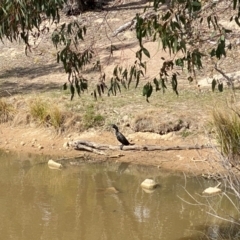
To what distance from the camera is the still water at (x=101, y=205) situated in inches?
253

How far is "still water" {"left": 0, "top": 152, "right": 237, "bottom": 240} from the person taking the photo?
6426mm

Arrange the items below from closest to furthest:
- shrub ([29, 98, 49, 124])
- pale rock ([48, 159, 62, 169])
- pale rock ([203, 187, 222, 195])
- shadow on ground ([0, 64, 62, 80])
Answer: pale rock ([203, 187, 222, 195]) → pale rock ([48, 159, 62, 169]) → shrub ([29, 98, 49, 124]) → shadow on ground ([0, 64, 62, 80])

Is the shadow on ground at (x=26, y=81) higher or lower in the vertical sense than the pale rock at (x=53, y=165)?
higher

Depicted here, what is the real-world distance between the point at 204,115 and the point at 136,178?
77.1 inches

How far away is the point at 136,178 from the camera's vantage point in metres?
8.41

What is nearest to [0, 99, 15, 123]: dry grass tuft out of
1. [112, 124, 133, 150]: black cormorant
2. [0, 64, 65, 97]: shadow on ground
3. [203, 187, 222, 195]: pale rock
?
[0, 64, 65, 97]: shadow on ground

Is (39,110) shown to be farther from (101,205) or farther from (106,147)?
(101,205)

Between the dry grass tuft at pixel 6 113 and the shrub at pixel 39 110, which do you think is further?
the dry grass tuft at pixel 6 113

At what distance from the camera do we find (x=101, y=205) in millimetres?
7195

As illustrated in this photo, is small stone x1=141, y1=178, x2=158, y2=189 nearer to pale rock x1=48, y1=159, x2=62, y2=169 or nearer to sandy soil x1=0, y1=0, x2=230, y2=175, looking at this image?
sandy soil x1=0, y1=0, x2=230, y2=175

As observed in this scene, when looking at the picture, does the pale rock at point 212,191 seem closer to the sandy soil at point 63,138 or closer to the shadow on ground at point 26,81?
the sandy soil at point 63,138

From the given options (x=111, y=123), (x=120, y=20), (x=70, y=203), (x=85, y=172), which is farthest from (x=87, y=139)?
(x=120, y=20)

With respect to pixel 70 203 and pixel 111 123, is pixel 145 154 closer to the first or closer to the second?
pixel 111 123

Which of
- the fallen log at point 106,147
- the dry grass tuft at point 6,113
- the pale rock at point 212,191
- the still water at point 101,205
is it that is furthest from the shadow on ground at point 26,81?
the pale rock at point 212,191
